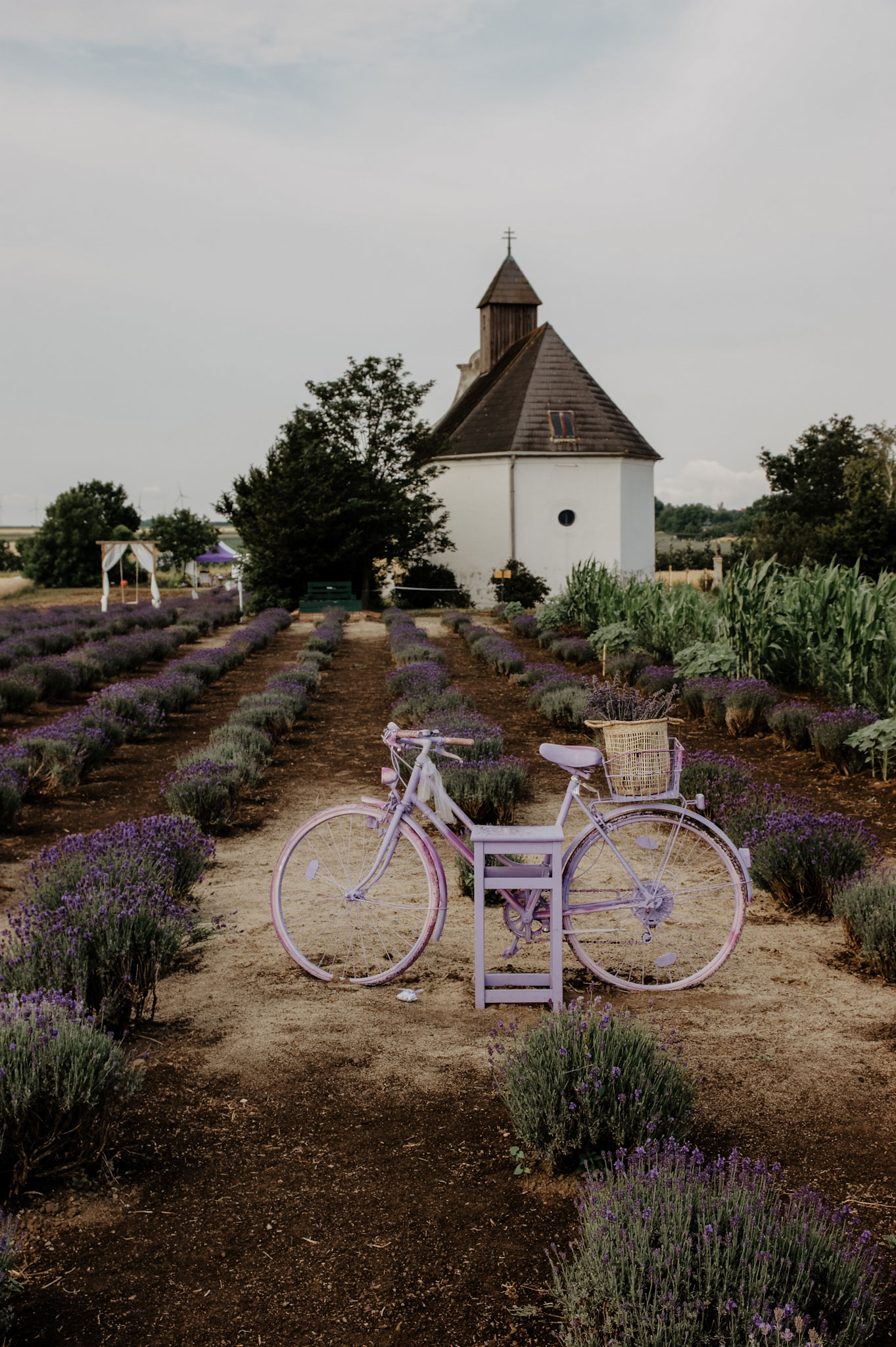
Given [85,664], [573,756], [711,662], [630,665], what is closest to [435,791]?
[573,756]

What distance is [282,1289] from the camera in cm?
263

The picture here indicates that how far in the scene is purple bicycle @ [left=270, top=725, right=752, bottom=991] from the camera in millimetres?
4395

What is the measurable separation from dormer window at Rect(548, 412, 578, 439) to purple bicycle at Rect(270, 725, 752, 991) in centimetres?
3663

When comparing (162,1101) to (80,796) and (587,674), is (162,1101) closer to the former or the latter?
(80,796)

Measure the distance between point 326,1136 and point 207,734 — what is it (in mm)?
9506

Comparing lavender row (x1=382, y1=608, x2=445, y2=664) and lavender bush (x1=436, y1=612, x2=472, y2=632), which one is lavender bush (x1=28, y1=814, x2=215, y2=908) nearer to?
lavender row (x1=382, y1=608, x2=445, y2=664)

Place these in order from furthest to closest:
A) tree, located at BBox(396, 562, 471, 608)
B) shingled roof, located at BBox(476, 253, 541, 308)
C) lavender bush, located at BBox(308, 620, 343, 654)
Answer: shingled roof, located at BBox(476, 253, 541, 308), tree, located at BBox(396, 562, 471, 608), lavender bush, located at BBox(308, 620, 343, 654)

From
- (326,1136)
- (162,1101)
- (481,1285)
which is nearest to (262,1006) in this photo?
(162,1101)

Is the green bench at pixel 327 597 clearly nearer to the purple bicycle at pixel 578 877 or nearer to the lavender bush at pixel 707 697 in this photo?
the lavender bush at pixel 707 697

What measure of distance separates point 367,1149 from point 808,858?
3.30 m

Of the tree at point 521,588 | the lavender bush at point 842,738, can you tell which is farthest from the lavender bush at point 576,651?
the tree at point 521,588

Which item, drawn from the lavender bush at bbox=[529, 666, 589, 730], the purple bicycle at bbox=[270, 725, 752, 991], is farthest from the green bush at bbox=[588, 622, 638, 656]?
the purple bicycle at bbox=[270, 725, 752, 991]

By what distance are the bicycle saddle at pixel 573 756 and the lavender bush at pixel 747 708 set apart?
24.6ft

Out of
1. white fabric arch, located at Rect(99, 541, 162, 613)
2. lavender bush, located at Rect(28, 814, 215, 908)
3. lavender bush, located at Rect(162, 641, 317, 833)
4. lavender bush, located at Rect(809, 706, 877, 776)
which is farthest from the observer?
white fabric arch, located at Rect(99, 541, 162, 613)
